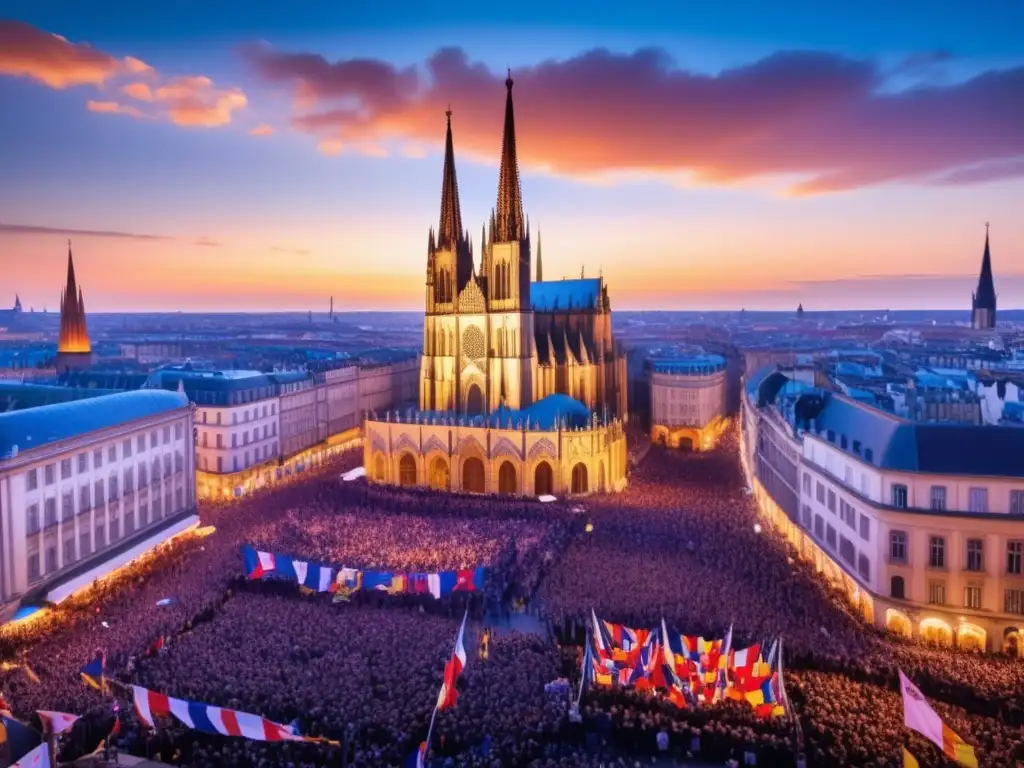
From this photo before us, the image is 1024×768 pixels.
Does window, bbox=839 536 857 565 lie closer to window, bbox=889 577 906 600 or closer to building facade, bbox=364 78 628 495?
window, bbox=889 577 906 600

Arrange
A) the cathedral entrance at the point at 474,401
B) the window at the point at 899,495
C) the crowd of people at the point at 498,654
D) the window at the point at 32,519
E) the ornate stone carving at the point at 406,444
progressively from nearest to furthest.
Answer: the crowd of people at the point at 498,654, the window at the point at 899,495, the window at the point at 32,519, the ornate stone carving at the point at 406,444, the cathedral entrance at the point at 474,401

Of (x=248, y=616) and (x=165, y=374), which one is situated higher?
(x=165, y=374)

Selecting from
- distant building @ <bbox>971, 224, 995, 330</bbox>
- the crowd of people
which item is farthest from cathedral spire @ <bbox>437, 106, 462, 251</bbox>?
distant building @ <bbox>971, 224, 995, 330</bbox>

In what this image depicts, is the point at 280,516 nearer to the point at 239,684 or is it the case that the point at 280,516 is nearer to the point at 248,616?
the point at 248,616

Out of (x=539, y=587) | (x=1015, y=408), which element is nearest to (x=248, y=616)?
(x=539, y=587)

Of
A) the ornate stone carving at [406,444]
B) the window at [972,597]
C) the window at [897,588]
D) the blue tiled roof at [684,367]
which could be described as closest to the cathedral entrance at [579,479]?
the ornate stone carving at [406,444]

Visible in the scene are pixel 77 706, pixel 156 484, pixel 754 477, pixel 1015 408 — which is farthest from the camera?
pixel 754 477

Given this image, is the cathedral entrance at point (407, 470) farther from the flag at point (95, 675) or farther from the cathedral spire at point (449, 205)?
the flag at point (95, 675)
